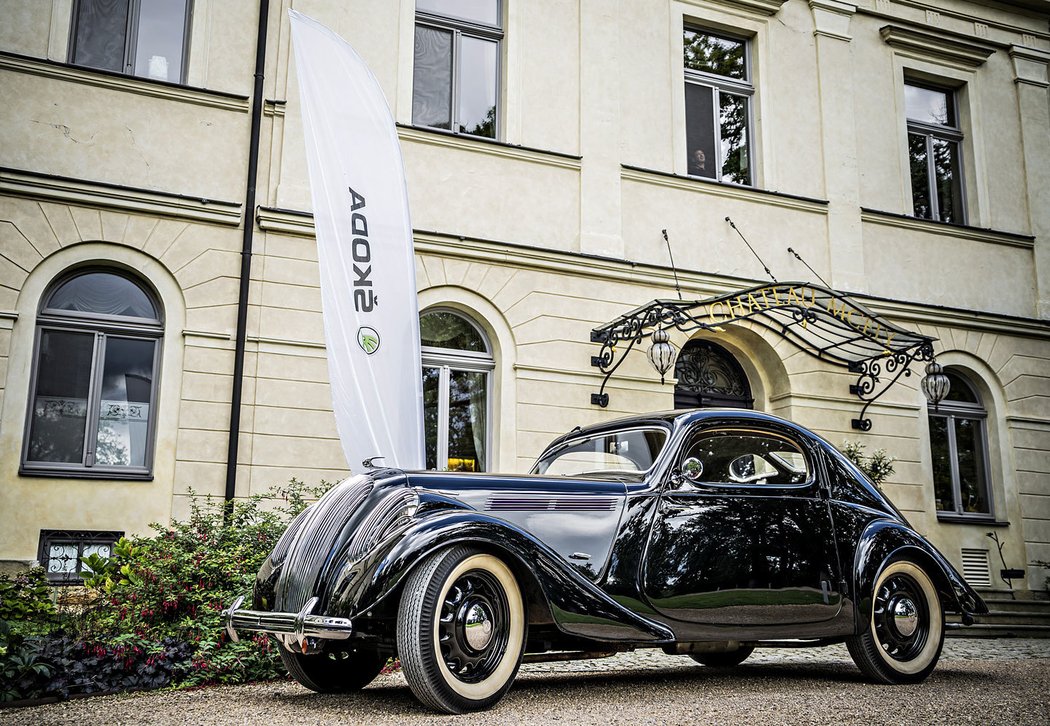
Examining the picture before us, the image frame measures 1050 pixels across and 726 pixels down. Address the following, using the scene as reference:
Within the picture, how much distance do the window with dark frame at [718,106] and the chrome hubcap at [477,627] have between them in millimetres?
9322

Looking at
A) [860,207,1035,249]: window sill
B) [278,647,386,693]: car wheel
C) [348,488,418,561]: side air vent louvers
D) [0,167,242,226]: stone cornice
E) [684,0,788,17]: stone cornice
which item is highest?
[684,0,788,17]: stone cornice

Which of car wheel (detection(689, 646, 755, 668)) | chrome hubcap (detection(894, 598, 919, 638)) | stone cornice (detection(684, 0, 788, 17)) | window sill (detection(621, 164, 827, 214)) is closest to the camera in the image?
chrome hubcap (detection(894, 598, 919, 638))

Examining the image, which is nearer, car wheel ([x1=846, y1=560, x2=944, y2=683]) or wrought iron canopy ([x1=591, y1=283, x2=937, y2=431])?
car wheel ([x1=846, y1=560, x2=944, y2=683])

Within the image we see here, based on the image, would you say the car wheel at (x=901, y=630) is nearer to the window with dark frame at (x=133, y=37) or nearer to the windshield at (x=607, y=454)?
the windshield at (x=607, y=454)

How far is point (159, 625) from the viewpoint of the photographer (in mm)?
6785

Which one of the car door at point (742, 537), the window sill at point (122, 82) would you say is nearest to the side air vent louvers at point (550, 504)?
the car door at point (742, 537)

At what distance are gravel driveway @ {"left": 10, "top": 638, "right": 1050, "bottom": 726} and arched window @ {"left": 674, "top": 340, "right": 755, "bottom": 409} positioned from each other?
5.72m

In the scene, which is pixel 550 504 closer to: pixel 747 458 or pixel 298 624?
pixel 298 624

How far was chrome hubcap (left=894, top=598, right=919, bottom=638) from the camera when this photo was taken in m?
6.41

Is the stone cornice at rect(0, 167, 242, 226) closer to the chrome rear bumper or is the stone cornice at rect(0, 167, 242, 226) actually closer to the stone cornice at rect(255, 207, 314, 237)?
the stone cornice at rect(255, 207, 314, 237)

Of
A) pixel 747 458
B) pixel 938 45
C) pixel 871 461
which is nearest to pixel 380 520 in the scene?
pixel 747 458

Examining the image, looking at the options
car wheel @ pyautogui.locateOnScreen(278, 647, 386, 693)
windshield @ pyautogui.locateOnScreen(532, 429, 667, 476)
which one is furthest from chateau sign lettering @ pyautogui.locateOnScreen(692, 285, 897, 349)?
car wheel @ pyautogui.locateOnScreen(278, 647, 386, 693)

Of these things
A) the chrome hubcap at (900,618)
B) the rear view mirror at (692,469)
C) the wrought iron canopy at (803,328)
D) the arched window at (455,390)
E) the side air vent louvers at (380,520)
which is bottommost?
the chrome hubcap at (900,618)

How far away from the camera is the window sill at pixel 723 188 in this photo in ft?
40.9
